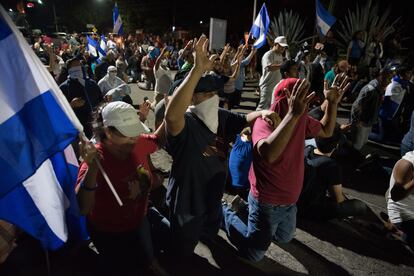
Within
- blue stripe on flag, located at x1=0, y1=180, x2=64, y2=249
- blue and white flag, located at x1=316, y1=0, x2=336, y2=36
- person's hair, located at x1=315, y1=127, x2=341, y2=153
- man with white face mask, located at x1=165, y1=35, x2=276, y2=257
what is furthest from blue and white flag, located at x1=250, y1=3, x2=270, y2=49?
blue stripe on flag, located at x1=0, y1=180, x2=64, y2=249

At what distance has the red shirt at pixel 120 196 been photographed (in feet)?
8.35

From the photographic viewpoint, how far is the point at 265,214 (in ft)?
9.34

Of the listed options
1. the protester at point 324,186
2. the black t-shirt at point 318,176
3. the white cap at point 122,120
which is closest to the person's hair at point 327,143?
the protester at point 324,186

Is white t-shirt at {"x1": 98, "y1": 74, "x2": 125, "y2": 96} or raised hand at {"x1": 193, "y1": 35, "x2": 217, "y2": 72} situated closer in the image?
raised hand at {"x1": 193, "y1": 35, "x2": 217, "y2": 72}

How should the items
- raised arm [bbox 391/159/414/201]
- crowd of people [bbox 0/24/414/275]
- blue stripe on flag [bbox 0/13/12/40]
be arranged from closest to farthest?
blue stripe on flag [bbox 0/13/12/40] < crowd of people [bbox 0/24/414/275] < raised arm [bbox 391/159/414/201]

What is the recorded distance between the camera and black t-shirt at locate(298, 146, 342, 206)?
12.4 feet

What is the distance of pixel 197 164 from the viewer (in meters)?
2.62

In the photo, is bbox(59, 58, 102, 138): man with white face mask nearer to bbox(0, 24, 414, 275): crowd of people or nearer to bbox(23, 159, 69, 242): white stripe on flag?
bbox(0, 24, 414, 275): crowd of people

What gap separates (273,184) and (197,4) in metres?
38.6

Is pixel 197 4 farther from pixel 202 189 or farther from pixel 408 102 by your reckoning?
pixel 202 189

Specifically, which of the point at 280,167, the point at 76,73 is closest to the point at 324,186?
the point at 280,167

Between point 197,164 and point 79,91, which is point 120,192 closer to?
point 197,164

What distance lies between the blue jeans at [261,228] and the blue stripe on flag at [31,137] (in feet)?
5.91

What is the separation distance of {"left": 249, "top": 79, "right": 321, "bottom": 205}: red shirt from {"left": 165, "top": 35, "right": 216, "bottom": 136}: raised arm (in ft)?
2.55
